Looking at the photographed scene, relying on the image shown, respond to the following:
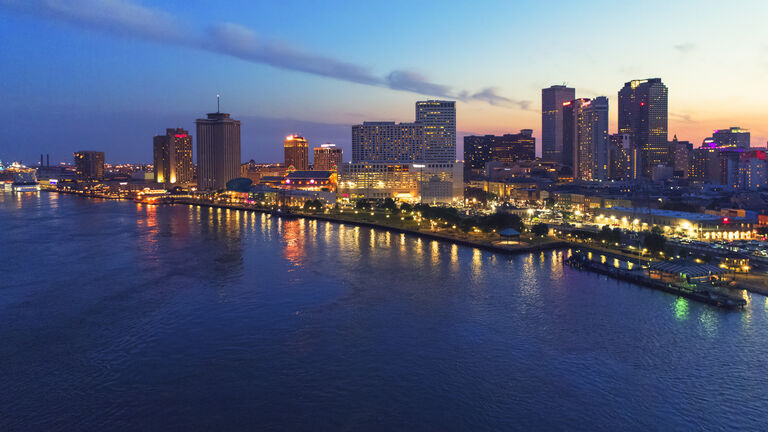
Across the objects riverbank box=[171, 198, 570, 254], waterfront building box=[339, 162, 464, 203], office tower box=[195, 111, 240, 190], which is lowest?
riverbank box=[171, 198, 570, 254]

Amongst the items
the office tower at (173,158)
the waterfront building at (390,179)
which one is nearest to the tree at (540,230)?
the waterfront building at (390,179)

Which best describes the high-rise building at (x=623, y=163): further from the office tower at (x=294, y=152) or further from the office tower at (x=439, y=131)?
the office tower at (x=294, y=152)

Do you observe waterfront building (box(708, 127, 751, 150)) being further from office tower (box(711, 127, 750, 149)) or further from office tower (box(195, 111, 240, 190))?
office tower (box(195, 111, 240, 190))

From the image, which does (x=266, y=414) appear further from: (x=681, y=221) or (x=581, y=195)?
(x=581, y=195)

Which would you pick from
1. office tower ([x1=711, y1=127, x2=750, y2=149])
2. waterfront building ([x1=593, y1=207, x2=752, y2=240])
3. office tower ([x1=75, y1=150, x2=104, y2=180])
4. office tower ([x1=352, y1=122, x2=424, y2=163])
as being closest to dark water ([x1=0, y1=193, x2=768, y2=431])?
waterfront building ([x1=593, y1=207, x2=752, y2=240])

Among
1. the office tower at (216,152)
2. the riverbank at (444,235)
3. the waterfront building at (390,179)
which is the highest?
the office tower at (216,152)

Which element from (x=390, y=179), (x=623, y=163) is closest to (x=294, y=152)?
(x=390, y=179)
